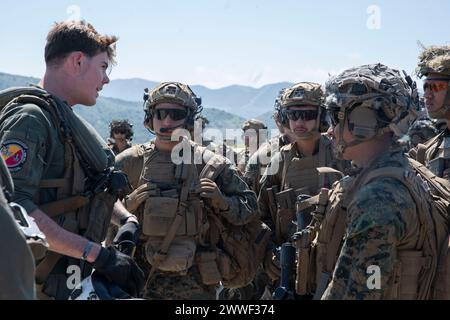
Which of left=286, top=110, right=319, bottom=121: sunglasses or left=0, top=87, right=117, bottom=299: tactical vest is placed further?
left=286, top=110, right=319, bottom=121: sunglasses

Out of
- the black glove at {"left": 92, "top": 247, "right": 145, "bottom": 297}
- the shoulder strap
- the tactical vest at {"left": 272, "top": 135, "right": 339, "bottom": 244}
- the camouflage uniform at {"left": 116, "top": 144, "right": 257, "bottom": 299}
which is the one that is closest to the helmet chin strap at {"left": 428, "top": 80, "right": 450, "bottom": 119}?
the tactical vest at {"left": 272, "top": 135, "right": 339, "bottom": 244}

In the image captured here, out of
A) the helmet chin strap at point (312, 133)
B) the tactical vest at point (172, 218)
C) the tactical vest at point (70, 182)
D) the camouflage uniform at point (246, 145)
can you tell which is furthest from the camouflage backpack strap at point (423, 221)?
the camouflage uniform at point (246, 145)

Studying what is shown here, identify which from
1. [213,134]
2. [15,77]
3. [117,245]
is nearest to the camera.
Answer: [117,245]

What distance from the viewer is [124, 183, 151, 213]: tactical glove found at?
539cm

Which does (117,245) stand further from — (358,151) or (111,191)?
(358,151)

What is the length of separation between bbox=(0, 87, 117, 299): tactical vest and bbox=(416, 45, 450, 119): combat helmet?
288 centimetres

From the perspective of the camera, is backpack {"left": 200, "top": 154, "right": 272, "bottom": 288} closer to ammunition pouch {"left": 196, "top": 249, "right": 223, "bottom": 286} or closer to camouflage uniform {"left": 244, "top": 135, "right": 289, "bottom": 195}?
ammunition pouch {"left": 196, "top": 249, "right": 223, "bottom": 286}

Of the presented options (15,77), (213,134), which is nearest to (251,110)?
(15,77)

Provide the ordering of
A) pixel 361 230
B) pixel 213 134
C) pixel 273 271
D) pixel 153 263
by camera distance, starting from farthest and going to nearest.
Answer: pixel 213 134 < pixel 273 271 < pixel 153 263 < pixel 361 230

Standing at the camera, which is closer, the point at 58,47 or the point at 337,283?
the point at 337,283

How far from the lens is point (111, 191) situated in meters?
3.91

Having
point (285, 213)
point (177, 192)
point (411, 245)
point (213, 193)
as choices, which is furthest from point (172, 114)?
point (411, 245)

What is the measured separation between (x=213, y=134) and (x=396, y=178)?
312 inches

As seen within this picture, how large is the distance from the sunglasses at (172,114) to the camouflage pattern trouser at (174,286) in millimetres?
1181
